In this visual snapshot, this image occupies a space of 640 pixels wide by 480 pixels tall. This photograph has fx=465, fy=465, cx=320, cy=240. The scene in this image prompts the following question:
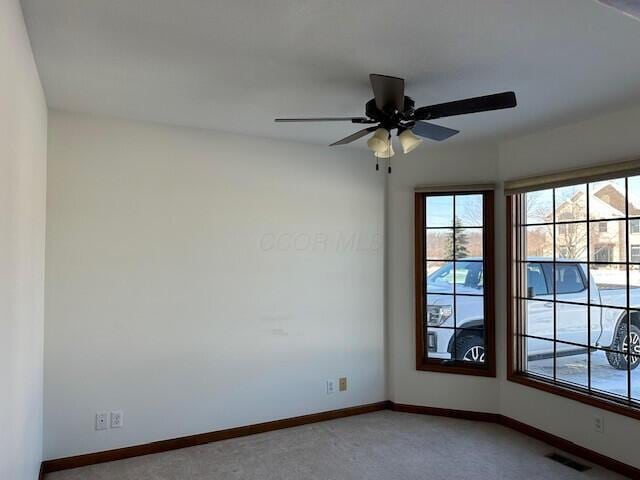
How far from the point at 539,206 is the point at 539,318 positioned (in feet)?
3.11

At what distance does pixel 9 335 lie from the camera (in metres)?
1.82

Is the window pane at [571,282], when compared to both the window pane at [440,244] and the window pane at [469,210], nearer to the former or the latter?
the window pane at [469,210]

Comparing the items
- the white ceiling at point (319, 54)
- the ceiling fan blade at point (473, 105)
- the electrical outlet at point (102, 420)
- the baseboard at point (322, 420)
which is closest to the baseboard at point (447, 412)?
the baseboard at point (322, 420)

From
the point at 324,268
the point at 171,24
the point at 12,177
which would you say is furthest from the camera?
the point at 324,268

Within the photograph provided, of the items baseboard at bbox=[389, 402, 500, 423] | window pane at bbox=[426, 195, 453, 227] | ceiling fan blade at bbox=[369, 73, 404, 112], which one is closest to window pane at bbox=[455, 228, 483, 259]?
window pane at bbox=[426, 195, 453, 227]

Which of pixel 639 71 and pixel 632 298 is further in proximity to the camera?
pixel 632 298

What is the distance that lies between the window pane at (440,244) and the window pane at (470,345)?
0.71 m

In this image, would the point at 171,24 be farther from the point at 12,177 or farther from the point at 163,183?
the point at 163,183

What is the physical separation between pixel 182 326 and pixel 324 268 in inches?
53.0

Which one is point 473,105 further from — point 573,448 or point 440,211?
point 573,448

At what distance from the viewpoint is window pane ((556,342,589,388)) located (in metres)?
3.58

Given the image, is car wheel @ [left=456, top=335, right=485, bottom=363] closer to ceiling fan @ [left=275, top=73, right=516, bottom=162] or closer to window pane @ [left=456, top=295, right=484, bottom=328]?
window pane @ [left=456, top=295, right=484, bottom=328]

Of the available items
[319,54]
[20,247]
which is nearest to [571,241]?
[319,54]

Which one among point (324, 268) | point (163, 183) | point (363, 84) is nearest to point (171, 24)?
point (363, 84)
